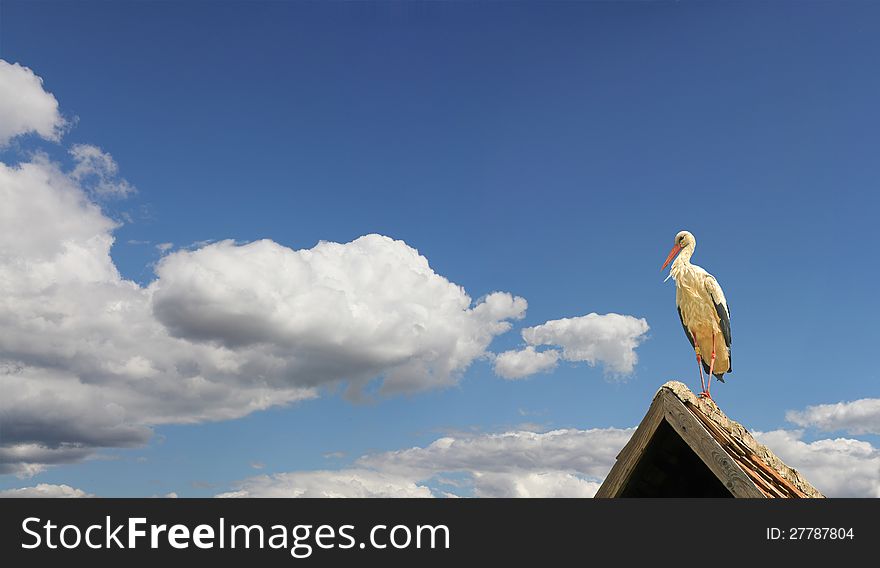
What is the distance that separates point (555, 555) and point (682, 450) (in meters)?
2.62

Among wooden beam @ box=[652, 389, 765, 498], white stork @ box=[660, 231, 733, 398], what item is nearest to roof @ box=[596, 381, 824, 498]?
wooden beam @ box=[652, 389, 765, 498]

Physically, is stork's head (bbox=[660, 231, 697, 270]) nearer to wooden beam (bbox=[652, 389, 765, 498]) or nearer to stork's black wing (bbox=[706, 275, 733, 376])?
stork's black wing (bbox=[706, 275, 733, 376])

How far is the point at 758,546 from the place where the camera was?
4.70 m

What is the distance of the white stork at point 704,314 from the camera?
39.8ft

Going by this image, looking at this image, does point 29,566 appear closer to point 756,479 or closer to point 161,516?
point 161,516

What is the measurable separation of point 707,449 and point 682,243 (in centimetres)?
950

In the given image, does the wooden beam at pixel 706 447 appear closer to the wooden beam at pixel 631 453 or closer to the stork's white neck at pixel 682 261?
the wooden beam at pixel 631 453

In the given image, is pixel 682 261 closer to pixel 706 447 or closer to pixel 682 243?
pixel 682 243

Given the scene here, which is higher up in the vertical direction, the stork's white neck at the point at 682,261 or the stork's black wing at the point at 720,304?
the stork's white neck at the point at 682,261

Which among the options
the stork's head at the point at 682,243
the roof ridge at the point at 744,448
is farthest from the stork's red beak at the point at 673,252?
the roof ridge at the point at 744,448

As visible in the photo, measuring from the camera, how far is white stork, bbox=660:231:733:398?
12.1 metres

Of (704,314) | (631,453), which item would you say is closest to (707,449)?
(631,453)

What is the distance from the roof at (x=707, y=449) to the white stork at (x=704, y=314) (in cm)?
599

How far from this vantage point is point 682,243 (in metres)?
13.9
